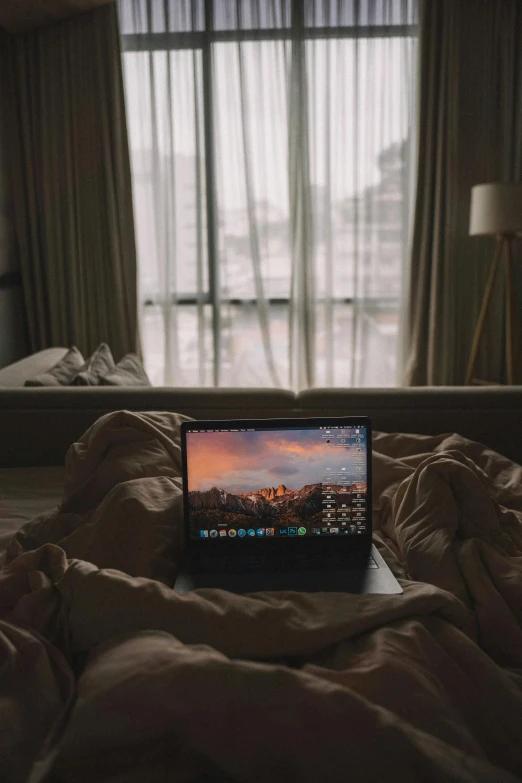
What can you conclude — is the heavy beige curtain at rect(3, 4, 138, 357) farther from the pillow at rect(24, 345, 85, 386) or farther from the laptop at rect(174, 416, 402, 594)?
the laptop at rect(174, 416, 402, 594)

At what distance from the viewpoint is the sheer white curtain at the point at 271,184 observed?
3.45 metres

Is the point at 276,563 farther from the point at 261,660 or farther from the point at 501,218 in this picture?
the point at 501,218

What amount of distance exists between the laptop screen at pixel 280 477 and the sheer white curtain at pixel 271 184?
8.63ft

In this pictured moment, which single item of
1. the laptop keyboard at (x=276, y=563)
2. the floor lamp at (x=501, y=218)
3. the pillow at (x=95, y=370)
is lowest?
the laptop keyboard at (x=276, y=563)

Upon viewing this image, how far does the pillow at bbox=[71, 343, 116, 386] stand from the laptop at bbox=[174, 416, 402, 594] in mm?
938

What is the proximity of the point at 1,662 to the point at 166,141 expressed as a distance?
11.0ft

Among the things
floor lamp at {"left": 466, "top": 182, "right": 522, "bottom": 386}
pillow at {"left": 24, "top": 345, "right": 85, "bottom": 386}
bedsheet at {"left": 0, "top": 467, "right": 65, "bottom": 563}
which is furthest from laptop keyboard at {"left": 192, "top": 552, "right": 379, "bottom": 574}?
floor lamp at {"left": 466, "top": 182, "right": 522, "bottom": 386}

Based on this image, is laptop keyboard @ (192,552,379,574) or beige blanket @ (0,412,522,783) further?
laptop keyboard @ (192,552,379,574)

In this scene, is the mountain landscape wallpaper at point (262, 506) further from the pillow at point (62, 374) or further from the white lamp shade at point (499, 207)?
the white lamp shade at point (499, 207)

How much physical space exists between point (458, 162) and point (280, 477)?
9.77ft

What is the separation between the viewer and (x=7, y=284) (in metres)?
3.46

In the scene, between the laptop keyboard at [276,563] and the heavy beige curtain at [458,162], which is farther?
the heavy beige curtain at [458,162]

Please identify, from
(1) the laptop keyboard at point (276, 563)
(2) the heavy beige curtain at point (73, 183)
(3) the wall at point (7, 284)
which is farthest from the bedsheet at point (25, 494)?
(2) the heavy beige curtain at point (73, 183)

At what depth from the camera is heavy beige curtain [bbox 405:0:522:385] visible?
3363mm
